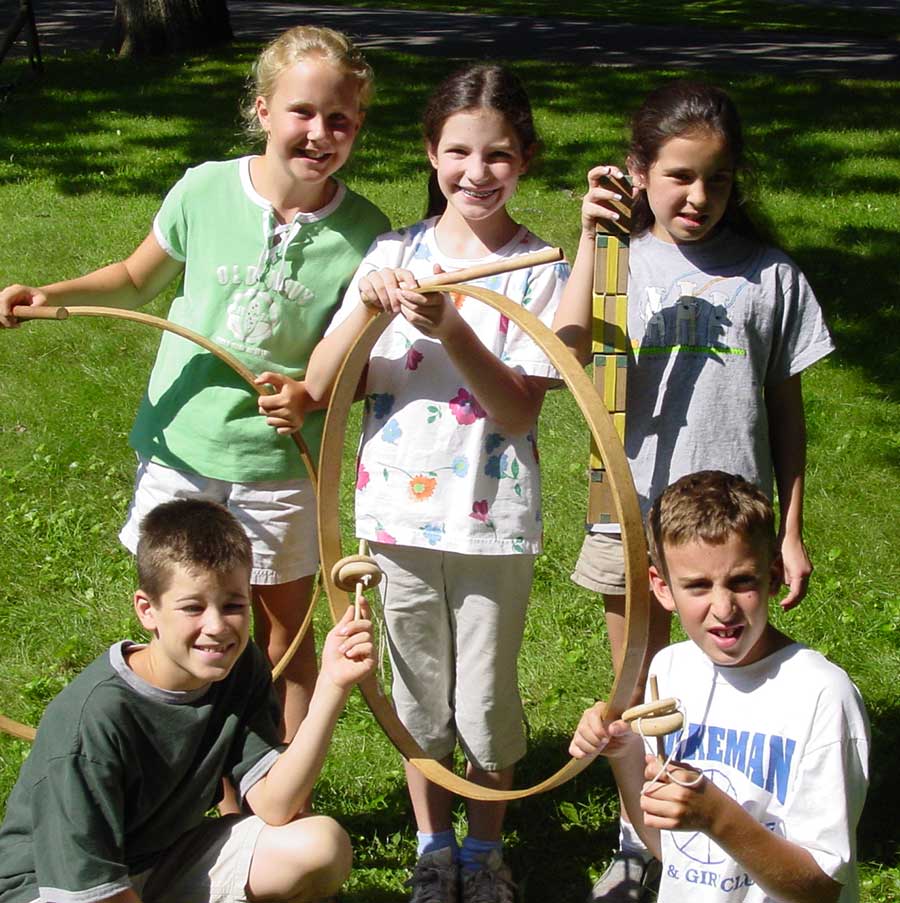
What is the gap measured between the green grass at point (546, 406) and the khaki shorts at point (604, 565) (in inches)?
33.7

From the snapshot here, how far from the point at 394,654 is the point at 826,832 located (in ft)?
3.78

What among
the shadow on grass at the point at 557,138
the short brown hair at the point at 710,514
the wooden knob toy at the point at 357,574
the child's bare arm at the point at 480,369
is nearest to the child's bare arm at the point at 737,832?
the short brown hair at the point at 710,514

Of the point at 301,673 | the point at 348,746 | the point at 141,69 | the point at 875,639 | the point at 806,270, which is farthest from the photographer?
the point at 141,69

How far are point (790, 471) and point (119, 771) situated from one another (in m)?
1.63

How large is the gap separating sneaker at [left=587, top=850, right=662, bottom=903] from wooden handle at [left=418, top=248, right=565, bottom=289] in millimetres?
1593

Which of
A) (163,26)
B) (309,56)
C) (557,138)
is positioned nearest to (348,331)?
(309,56)

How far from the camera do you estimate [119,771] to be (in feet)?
8.65

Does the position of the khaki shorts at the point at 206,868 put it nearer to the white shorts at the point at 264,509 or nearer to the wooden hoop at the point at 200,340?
the wooden hoop at the point at 200,340

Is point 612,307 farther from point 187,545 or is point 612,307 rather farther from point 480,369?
point 187,545

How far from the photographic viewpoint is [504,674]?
125 inches

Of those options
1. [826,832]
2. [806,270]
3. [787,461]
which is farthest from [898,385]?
[826,832]

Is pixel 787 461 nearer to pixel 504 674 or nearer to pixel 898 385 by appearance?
pixel 504 674

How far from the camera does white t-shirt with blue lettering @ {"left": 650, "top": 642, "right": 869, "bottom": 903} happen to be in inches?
94.4

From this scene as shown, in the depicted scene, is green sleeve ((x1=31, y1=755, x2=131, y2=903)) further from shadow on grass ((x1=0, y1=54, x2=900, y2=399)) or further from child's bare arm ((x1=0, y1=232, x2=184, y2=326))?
shadow on grass ((x1=0, y1=54, x2=900, y2=399))
